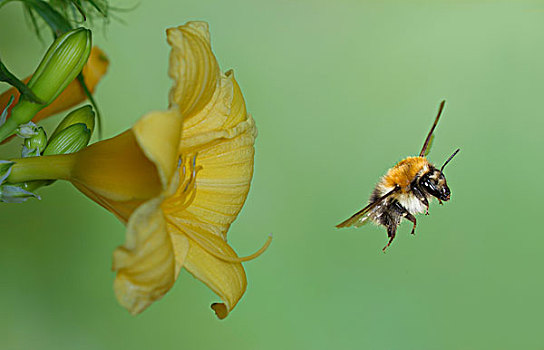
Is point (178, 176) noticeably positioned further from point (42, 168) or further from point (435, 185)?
point (435, 185)

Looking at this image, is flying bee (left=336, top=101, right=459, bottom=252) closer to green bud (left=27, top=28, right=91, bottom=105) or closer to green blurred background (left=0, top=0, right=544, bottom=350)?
green bud (left=27, top=28, right=91, bottom=105)

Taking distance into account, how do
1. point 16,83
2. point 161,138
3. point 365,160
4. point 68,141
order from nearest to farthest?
point 161,138 → point 16,83 → point 68,141 → point 365,160

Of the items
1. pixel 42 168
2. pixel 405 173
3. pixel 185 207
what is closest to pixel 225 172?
pixel 185 207

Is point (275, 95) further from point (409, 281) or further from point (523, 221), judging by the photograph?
point (523, 221)

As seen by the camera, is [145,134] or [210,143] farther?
[210,143]

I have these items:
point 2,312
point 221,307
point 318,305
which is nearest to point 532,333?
point 318,305

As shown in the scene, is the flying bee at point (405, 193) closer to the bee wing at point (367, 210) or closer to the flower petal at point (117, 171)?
the bee wing at point (367, 210)
